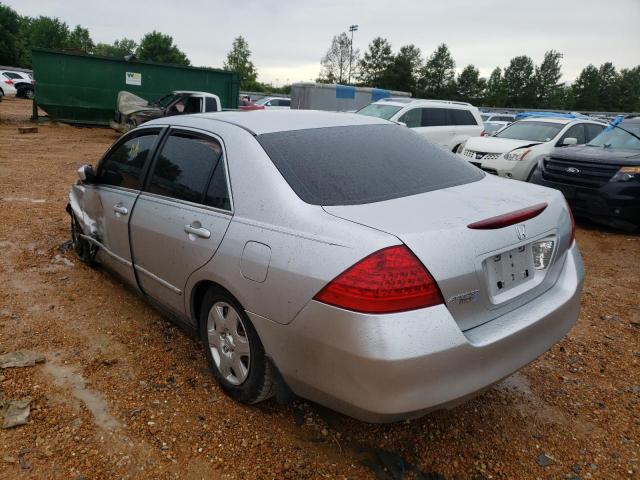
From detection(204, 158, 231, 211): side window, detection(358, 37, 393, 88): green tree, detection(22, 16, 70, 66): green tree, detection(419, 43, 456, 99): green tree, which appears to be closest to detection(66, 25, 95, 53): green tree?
detection(22, 16, 70, 66): green tree

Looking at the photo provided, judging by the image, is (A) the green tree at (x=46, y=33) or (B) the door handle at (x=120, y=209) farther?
(A) the green tree at (x=46, y=33)

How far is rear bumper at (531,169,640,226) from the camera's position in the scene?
6418 millimetres

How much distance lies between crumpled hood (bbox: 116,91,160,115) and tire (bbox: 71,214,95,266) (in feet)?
34.9

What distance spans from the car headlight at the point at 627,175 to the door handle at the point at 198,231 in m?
6.05

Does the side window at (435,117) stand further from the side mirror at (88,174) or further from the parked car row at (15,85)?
the parked car row at (15,85)

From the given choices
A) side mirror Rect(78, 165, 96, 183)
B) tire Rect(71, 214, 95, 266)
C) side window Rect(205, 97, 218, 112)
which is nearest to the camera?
side mirror Rect(78, 165, 96, 183)

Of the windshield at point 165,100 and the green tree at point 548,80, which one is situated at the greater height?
the green tree at point 548,80

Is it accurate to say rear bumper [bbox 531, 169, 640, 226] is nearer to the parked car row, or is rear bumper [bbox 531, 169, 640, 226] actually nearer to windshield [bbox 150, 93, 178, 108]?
windshield [bbox 150, 93, 178, 108]

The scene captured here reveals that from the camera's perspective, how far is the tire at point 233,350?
2.38 m

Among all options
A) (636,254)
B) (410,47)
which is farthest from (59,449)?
(410,47)

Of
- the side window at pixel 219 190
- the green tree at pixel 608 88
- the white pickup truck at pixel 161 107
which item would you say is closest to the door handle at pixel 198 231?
the side window at pixel 219 190

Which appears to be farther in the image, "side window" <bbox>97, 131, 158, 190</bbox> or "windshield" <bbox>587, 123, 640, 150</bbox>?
"windshield" <bbox>587, 123, 640, 150</bbox>

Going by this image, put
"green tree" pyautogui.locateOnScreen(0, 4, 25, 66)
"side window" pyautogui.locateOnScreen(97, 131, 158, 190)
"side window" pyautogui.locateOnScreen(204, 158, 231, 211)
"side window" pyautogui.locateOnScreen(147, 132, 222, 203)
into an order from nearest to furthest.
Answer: "side window" pyautogui.locateOnScreen(204, 158, 231, 211) → "side window" pyautogui.locateOnScreen(147, 132, 222, 203) → "side window" pyautogui.locateOnScreen(97, 131, 158, 190) → "green tree" pyautogui.locateOnScreen(0, 4, 25, 66)


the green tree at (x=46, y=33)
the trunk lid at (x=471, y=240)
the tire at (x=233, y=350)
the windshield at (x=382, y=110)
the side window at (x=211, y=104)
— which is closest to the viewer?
the trunk lid at (x=471, y=240)
